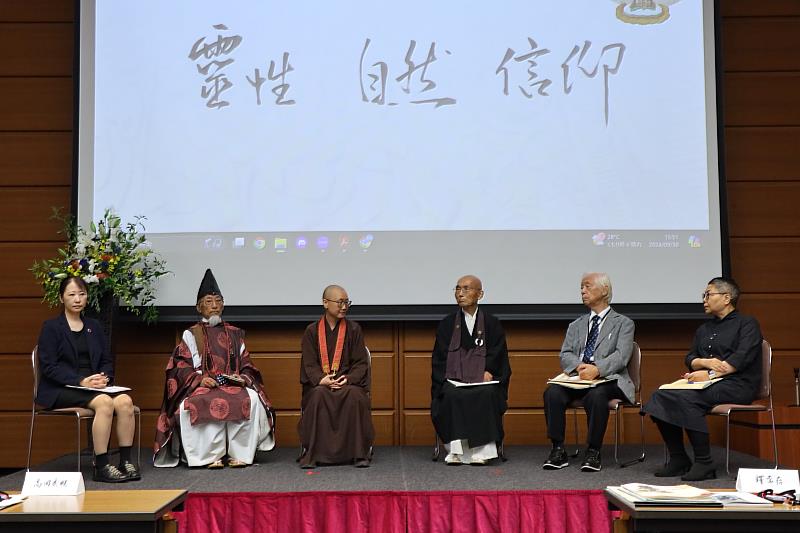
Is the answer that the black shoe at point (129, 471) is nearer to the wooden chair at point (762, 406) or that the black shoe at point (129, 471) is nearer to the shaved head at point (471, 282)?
the shaved head at point (471, 282)

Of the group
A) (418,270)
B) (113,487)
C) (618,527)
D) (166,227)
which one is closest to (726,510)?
(618,527)

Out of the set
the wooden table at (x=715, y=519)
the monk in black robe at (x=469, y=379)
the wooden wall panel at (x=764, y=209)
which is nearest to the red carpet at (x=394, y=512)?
the monk in black robe at (x=469, y=379)

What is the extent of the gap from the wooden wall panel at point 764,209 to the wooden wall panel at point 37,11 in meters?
4.63

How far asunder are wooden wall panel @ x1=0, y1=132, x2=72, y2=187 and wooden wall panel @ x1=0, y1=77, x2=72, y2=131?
0.05m

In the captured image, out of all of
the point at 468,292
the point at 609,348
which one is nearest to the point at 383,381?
the point at 468,292

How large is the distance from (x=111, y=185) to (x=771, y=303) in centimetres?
438

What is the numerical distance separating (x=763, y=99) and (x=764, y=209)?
74 centimetres

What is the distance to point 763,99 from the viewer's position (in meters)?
5.74

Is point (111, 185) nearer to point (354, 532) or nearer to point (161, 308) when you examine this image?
point (161, 308)

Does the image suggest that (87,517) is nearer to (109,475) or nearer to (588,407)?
(109,475)

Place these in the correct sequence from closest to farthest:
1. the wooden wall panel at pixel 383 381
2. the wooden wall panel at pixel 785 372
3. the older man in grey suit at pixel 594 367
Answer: the older man in grey suit at pixel 594 367 < the wooden wall panel at pixel 383 381 < the wooden wall panel at pixel 785 372

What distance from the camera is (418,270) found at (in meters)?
5.38

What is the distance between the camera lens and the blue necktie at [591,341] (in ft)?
15.4

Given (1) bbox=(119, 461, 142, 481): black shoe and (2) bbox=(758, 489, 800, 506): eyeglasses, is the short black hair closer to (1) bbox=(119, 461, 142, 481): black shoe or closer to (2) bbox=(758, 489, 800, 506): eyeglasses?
(1) bbox=(119, 461, 142, 481): black shoe
